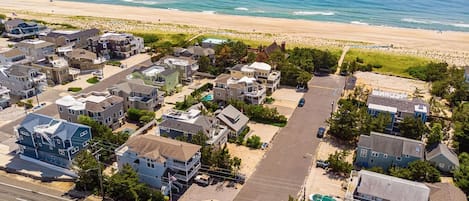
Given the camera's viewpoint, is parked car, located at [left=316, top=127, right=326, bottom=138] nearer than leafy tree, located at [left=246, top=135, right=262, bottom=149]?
No

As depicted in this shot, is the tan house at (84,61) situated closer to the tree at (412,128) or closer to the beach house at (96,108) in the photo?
the beach house at (96,108)

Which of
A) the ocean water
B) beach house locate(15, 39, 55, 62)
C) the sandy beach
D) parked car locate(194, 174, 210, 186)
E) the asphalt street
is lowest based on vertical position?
the asphalt street

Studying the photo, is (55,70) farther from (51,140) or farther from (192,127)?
(192,127)

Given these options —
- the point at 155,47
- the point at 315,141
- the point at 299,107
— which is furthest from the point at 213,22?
the point at 315,141

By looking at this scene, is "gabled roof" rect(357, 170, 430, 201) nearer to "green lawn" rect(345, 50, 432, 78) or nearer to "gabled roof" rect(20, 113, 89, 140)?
"gabled roof" rect(20, 113, 89, 140)

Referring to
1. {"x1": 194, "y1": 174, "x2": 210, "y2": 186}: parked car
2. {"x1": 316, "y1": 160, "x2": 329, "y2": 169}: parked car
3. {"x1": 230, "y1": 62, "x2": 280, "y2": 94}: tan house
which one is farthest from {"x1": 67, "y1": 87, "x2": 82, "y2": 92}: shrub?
{"x1": 316, "y1": 160, "x2": 329, "y2": 169}: parked car

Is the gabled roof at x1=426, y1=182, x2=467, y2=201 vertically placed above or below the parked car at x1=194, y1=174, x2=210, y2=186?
above
